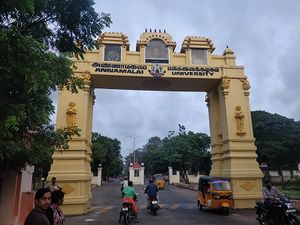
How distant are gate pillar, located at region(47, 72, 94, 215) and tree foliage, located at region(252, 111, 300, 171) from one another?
71.8 feet

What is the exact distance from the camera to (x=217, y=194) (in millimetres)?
11938

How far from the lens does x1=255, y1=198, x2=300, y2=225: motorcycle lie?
7.28 metres

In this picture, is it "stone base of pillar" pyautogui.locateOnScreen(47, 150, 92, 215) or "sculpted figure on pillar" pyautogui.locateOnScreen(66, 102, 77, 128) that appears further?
"sculpted figure on pillar" pyautogui.locateOnScreen(66, 102, 77, 128)

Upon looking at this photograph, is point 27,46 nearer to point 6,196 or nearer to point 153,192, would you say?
point 6,196

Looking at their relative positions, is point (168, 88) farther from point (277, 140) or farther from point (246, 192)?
point (277, 140)

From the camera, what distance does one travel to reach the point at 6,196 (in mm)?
8203

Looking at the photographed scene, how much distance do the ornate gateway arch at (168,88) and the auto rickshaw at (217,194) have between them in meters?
1.12

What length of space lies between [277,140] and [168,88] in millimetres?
19566

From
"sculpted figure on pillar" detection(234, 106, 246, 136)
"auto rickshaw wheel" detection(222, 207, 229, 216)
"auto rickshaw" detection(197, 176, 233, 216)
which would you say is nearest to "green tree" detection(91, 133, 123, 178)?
"sculpted figure on pillar" detection(234, 106, 246, 136)

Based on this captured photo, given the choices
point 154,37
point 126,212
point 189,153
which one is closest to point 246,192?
point 126,212

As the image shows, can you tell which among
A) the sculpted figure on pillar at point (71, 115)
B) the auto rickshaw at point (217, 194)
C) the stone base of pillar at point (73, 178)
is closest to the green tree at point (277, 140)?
the auto rickshaw at point (217, 194)

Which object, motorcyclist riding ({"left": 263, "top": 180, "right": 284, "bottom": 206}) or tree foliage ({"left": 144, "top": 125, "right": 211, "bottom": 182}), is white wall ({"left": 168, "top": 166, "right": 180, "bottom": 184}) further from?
motorcyclist riding ({"left": 263, "top": 180, "right": 284, "bottom": 206})

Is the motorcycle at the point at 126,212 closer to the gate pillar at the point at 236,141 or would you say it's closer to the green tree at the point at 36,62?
the green tree at the point at 36,62

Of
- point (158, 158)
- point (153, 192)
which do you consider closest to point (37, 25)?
point (153, 192)
